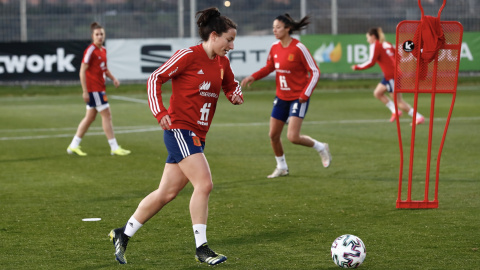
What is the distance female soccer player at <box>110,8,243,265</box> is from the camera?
6.76m

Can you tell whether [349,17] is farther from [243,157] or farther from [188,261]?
[188,261]

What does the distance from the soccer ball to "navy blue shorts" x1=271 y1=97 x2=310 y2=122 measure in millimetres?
5000

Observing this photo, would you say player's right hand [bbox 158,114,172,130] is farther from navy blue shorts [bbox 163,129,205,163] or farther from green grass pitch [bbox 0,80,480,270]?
green grass pitch [bbox 0,80,480,270]

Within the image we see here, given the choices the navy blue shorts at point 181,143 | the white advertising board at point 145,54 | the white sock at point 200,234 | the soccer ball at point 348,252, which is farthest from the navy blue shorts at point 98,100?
the white advertising board at point 145,54

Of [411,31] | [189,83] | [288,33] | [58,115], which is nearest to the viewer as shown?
[189,83]

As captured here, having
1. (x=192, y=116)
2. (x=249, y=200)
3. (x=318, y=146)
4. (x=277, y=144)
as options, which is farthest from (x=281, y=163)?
(x=192, y=116)

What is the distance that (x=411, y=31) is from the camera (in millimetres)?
8867

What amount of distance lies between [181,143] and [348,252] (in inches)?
63.7

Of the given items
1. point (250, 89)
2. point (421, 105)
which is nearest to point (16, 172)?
point (421, 105)

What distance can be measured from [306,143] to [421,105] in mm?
12417

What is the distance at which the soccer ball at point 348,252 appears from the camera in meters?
6.59

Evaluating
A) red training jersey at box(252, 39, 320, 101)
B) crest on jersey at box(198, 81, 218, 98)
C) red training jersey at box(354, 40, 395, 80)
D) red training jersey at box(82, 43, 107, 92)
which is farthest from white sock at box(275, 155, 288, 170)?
red training jersey at box(354, 40, 395, 80)

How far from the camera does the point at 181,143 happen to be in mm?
6832

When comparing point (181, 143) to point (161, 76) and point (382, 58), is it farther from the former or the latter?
point (382, 58)
